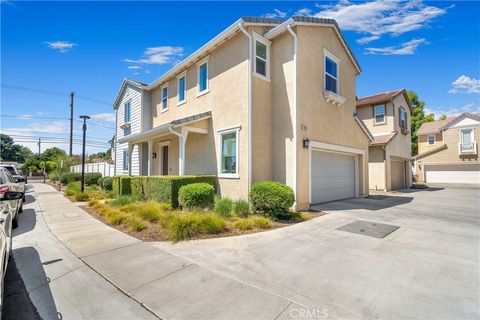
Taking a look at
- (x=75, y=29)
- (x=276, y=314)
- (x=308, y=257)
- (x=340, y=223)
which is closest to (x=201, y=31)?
→ (x=75, y=29)

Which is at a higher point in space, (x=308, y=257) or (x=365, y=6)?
(x=365, y=6)

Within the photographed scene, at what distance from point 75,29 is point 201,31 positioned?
6.14 m

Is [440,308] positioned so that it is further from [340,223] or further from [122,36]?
[122,36]

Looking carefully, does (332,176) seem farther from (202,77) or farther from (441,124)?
(441,124)

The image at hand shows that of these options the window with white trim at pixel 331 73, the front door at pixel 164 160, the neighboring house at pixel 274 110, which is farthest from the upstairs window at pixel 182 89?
the window with white trim at pixel 331 73

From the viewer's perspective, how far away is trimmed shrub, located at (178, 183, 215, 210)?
7.90 m

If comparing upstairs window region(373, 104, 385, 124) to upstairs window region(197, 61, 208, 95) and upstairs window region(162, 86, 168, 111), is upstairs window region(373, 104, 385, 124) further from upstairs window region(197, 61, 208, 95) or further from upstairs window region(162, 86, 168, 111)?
upstairs window region(162, 86, 168, 111)

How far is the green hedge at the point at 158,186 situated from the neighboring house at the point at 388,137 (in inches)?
543

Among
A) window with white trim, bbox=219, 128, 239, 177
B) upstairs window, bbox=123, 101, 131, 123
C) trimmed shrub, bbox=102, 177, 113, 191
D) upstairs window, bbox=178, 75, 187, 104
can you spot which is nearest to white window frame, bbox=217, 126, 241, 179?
window with white trim, bbox=219, 128, 239, 177

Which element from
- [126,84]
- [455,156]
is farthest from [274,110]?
[455,156]

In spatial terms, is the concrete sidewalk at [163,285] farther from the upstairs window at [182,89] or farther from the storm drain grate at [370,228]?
the upstairs window at [182,89]

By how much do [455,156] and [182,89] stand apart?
29506mm

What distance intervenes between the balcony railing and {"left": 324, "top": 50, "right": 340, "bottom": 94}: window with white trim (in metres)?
23.2

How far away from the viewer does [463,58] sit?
1217 centimetres
